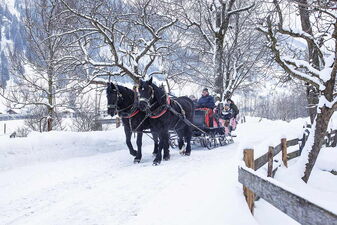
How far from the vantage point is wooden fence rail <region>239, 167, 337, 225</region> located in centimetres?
231

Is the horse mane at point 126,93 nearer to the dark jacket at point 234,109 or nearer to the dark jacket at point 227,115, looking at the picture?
the dark jacket at point 227,115

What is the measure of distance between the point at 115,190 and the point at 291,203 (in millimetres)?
3498

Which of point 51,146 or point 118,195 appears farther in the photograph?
point 51,146

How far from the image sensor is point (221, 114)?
1341 cm

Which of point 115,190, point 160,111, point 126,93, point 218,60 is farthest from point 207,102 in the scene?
point 218,60

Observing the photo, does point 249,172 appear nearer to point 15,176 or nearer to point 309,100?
point 15,176

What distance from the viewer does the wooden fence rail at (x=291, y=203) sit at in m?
2.31

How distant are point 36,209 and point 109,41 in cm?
901

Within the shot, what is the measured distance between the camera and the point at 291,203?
281cm

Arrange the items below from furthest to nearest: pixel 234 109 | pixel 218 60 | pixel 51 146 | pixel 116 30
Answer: pixel 218 60, pixel 234 109, pixel 116 30, pixel 51 146

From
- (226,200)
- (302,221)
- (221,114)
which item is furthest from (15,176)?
(221,114)

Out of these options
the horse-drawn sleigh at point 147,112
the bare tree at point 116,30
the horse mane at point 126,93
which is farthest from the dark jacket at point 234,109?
the horse mane at point 126,93

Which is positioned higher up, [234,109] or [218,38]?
[218,38]

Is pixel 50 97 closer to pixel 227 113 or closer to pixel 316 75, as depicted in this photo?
pixel 227 113
